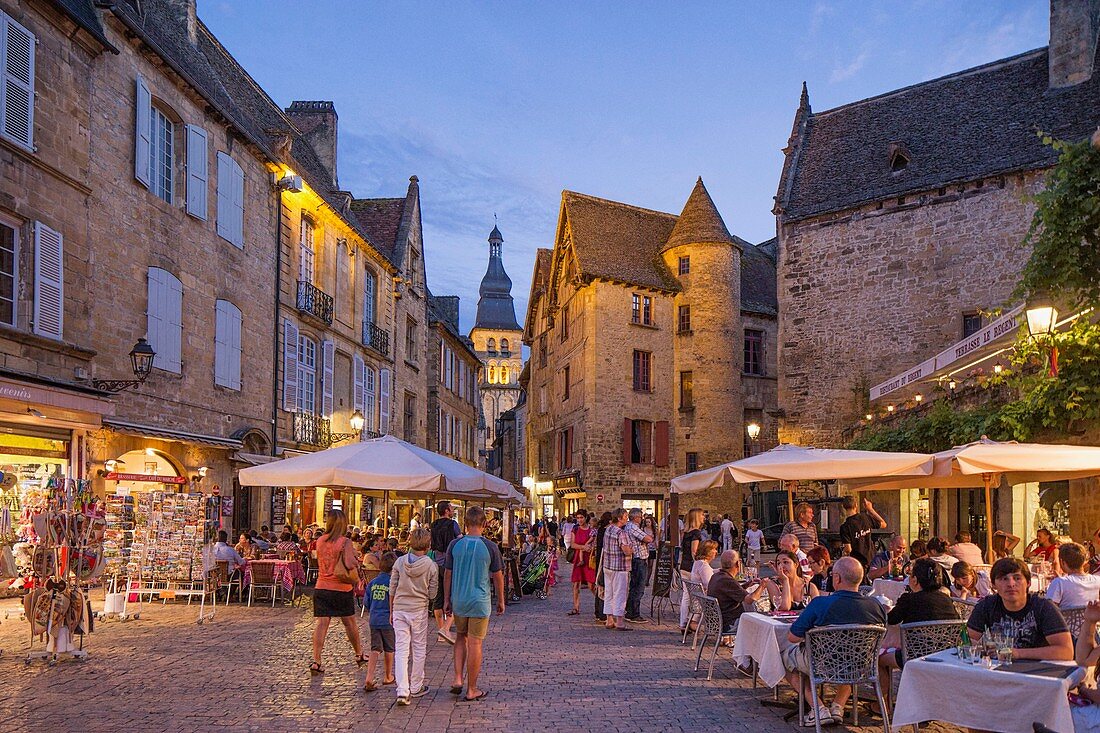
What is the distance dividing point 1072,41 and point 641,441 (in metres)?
18.1

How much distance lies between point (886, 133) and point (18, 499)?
25663 mm

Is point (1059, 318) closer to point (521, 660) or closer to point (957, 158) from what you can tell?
point (521, 660)

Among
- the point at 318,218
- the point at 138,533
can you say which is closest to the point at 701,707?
the point at 138,533

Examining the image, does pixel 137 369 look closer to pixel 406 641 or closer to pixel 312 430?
pixel 406 641

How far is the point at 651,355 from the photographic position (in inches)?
1382

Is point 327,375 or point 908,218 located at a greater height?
point 908,218

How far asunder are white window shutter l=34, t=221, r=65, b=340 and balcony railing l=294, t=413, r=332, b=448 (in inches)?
365

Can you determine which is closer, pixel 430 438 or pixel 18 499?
pixel 18 499

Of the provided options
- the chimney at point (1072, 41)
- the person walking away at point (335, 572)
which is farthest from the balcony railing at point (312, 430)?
the chimney at point (1072, 41)

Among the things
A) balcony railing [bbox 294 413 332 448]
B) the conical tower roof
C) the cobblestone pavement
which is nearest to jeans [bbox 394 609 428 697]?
the cobblestone pavement

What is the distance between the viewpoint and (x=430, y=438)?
1506 inches

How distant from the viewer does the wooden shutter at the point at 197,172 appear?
1736cm

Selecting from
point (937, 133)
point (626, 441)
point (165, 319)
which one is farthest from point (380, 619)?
point (626, 441)

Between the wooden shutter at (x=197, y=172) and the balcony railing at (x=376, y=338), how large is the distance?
10.4 metres
